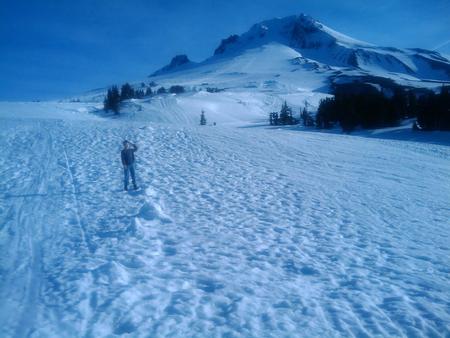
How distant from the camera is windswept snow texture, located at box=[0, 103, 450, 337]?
591 cm

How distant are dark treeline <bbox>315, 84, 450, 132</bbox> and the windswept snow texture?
3401cm

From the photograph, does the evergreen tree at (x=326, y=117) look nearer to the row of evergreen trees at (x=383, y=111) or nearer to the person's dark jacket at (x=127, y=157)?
the row of evergreen trees at (x=383, y=111)

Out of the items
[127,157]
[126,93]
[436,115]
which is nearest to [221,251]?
[127,157]

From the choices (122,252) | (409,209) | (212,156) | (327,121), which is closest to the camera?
(122,252)

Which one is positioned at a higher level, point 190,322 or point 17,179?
point 17,179

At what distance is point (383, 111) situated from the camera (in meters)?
54.4

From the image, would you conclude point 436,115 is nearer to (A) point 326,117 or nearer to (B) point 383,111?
(B) point 383,111

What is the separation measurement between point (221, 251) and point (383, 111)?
2118 inches

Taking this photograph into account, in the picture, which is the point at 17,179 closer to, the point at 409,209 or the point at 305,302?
the point at 305,302

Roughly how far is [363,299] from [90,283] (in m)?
5.49

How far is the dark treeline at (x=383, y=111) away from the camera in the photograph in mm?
46219

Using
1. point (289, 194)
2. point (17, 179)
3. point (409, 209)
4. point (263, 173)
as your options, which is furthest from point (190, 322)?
point (17, 179)

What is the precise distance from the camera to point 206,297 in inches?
257

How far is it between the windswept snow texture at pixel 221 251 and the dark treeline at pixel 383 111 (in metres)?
34.0
